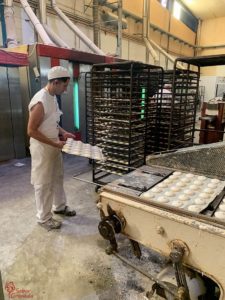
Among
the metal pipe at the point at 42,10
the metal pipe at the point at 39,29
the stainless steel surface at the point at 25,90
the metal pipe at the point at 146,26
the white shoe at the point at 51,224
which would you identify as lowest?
the white shoe at the point at 51,224

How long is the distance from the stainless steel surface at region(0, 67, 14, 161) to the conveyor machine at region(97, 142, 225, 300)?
3.35 metres

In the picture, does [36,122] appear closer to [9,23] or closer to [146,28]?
[9,23]

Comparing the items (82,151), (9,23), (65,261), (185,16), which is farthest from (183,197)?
(185,16)

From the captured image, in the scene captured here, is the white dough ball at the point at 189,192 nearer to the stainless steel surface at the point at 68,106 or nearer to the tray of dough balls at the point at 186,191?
the tray of dough balls at the point at 186,191

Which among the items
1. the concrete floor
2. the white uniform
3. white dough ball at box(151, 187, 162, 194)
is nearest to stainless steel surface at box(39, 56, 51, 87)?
the white uniform

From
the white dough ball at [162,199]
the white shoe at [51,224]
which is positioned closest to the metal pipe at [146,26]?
the white shoe at [51,224]

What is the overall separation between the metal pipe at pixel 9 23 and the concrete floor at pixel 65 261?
2924 millimetres

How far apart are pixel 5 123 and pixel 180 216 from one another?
3.85 metres

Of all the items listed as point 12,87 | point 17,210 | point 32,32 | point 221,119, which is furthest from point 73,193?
point 32,32

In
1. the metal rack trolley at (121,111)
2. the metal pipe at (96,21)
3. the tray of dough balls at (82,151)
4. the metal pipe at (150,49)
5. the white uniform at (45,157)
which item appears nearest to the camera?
the tray of dough balls at (82,151)

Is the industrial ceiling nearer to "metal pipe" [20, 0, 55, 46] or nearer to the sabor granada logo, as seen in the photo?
"metal pipe" [20, 0, 55, 46]

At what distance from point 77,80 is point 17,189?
8.35 feet

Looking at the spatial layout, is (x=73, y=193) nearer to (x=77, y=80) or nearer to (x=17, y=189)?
(x=17, y=189)

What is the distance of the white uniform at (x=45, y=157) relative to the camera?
201 centimetres
